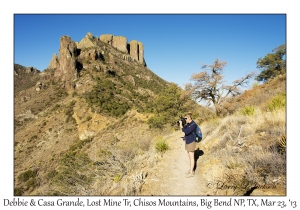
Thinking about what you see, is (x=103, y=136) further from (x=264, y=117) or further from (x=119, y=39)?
(x=119, y=39)

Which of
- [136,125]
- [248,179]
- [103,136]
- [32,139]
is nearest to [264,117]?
[248,179]

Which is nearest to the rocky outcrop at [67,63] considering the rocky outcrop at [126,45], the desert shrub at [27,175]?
the desert shrub at [27,175]

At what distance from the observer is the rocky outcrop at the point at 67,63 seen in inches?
2084

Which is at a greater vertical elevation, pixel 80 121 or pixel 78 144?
pixel 80 121

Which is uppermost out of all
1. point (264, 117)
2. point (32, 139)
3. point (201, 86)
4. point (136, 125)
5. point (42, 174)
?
point (201, 86)

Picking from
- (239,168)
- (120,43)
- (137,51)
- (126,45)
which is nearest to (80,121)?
(239,168)

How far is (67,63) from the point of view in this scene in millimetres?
56781

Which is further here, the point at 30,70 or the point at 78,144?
the point at 30,70

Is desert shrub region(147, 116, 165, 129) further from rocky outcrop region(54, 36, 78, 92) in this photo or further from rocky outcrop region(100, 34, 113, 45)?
rocky outcrop region(100, 34, 113, 45)

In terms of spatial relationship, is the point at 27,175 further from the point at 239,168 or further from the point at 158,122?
the point at 239,168

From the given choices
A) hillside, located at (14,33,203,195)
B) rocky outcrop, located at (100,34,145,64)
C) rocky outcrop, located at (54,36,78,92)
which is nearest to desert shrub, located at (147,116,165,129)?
hillside, located at (14,33,203,195)
